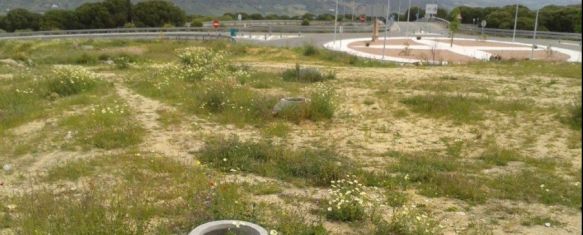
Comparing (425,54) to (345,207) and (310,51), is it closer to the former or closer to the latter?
(310,51)

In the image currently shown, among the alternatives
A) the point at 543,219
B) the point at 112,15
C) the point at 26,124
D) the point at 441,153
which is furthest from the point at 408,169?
the point at 112,15

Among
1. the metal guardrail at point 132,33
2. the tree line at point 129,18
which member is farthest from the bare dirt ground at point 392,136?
the tree line at point 129,18

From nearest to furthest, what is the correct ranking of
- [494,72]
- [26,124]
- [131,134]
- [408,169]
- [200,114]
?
[408,169] < [131,134] < [26,124] < [200,114] < [494,72]

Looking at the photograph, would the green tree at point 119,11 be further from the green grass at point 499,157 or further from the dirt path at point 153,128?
the green grass at point 499,157

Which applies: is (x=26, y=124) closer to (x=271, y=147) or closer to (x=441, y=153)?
(x=271, y=147)

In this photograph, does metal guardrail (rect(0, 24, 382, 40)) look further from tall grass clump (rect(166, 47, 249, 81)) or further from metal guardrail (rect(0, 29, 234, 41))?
tall grass clump (rect(166, 47, 249, 81))

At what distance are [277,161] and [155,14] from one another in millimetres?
56407

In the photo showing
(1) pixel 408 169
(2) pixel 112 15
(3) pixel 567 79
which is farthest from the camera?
(2) pixel 112 15

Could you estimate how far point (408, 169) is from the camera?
8352mm

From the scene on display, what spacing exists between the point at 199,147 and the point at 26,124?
4397 millimetres

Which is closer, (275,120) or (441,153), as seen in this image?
(441,153)

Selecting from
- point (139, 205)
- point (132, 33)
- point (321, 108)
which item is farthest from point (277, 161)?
point (132, 33)

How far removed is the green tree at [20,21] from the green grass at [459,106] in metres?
54.7

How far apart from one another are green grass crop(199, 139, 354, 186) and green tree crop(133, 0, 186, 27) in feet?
177
